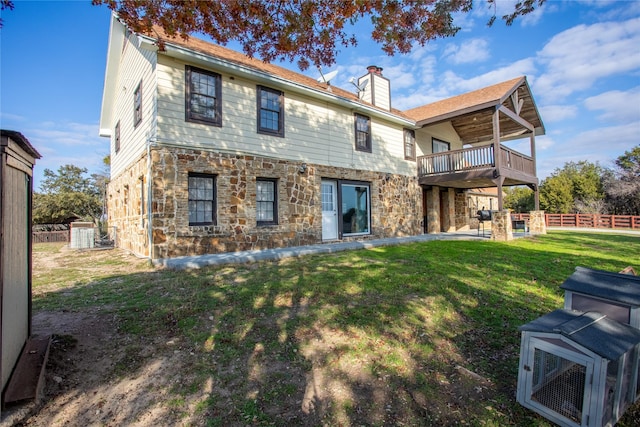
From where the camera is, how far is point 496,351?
9.71 feet

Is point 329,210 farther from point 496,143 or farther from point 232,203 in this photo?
point 496,143

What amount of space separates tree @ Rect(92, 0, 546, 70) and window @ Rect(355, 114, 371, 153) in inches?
283

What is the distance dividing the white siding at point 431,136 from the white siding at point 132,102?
38.3 feet

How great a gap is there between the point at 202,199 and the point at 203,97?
2846 millimetres

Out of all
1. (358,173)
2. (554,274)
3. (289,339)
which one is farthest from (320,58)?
(358,173)

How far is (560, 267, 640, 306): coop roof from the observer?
7.13 feet

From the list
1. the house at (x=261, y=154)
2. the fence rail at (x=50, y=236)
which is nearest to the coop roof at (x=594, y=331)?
the house at (x=261, y=154)

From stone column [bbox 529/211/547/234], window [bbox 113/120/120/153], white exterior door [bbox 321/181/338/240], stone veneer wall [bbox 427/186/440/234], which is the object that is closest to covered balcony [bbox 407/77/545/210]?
stone veneer wall [bbox 427/186/440/234]

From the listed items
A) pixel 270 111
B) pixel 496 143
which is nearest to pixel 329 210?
pixel 270 111

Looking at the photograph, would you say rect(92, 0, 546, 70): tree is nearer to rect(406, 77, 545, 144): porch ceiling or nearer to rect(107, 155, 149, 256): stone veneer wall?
rect(107, 155, 149, 256): stone veneer wall

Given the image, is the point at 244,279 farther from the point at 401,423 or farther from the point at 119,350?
the point at 401,423

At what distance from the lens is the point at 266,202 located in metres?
9.55

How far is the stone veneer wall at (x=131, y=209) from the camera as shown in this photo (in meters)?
8.33

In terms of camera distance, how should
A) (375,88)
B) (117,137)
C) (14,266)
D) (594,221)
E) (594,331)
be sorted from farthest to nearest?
(594,221) < (375,88) < (117,137) < (14,266) < (594,331)
